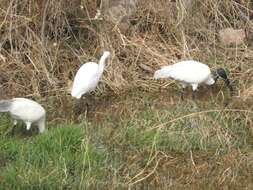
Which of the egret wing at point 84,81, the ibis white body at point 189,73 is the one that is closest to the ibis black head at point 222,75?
the ibis white body at point 189,73

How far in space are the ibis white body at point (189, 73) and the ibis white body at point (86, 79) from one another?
25.2 inches

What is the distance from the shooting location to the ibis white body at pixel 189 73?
20.7ft

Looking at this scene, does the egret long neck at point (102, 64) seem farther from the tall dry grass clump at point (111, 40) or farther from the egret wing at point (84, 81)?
the tall dry grass clump at point (111, 40)

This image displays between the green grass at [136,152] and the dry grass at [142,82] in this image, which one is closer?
the green grass at [136,152]

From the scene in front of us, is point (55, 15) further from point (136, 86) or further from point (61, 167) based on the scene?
point (61, 167)

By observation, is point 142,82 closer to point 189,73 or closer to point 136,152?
point 189,73

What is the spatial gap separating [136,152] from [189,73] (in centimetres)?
112

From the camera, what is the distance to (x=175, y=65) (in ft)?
21.0

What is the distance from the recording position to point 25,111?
225 inches

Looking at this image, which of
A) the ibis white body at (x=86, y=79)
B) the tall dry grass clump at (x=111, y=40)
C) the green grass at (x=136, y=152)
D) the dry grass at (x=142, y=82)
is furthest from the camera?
the tall dry grass clump at (x=111, y=40)

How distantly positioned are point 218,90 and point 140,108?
857 millimetres

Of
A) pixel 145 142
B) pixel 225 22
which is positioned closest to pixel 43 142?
pixel 145 142

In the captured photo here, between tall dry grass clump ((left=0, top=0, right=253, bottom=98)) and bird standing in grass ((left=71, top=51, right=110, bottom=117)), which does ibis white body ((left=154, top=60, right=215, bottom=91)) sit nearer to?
tall dry grass clump ((left=0, top=0, right=253, bottom=98))

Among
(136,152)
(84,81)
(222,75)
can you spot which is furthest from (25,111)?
(222,75)
